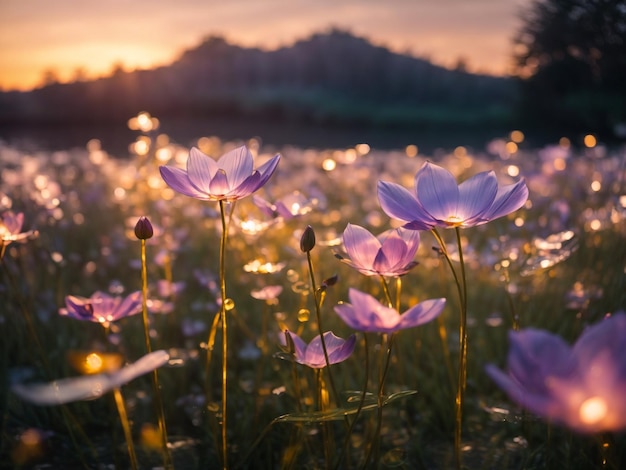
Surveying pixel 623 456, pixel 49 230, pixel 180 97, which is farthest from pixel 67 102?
pixel 623 456

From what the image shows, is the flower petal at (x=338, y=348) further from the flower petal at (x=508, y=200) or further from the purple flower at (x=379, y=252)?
the flower petal at (x=508, y=200)

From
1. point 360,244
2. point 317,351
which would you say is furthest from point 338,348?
point 360,244

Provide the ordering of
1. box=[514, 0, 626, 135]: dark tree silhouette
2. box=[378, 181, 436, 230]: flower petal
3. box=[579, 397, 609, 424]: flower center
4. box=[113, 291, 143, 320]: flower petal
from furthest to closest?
box=[514, 0, 626, 135]: dark tree silhouette → box=[113, 291, 143, 320]: flower petal → box=[378, 181, 436, 230]: flower petal → box=[579, 397, 609, 424]: flower center

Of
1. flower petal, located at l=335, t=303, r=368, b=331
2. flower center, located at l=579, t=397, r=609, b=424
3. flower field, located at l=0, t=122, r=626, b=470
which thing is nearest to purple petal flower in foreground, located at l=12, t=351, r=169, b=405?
flower field, located at l=0, t=122, r=626, b=470

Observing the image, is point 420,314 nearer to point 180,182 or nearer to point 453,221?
point 453,221

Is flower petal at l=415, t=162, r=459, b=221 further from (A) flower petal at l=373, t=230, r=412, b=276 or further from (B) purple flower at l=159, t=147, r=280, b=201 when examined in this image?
(B) purple flower at l=159, t=147, r=280, b=201

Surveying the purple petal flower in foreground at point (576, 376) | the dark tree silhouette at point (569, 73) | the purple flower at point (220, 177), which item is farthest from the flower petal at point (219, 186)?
the dark tree silhouette at point (569, 73)
